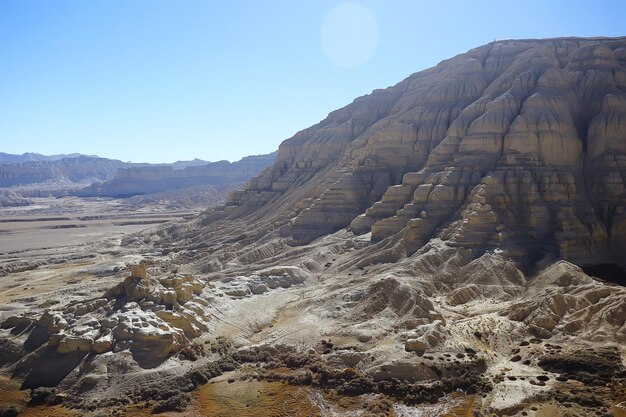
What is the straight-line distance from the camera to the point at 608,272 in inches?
2000

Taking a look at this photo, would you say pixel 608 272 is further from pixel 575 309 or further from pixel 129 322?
pixel 129 322

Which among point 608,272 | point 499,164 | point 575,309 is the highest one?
point 499,164

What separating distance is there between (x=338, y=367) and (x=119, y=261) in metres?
60.7

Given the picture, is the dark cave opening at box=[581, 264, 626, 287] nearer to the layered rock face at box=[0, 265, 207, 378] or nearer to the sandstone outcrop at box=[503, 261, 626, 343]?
the sandstone outcrop at box=[503, 261, 626, 343]

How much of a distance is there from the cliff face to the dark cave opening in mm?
1268

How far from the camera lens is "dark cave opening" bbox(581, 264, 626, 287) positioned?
1933 inches

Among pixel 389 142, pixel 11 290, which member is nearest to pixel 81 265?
pixel 11 290

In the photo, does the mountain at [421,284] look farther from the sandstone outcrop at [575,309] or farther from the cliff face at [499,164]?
the cliff face at [499,164]

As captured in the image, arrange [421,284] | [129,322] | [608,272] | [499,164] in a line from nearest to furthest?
[129,322] → [421,284] → [608,272] → [499,164]

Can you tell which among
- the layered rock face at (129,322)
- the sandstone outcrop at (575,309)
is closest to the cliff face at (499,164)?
the sandstone outcrop at (575,309)

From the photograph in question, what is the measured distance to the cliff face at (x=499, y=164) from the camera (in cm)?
5650

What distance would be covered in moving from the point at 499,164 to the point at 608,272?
18.1 metres

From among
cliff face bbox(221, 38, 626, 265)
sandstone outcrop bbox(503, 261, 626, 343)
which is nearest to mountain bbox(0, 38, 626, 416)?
sandstone outcrop bbox(503, 261, 626, 343)

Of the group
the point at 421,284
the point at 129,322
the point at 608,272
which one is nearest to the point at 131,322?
the point at 129,322
